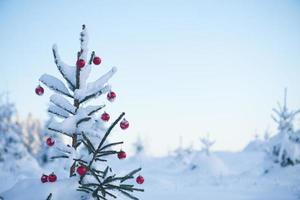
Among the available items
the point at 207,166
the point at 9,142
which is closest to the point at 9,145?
the point at 9,142

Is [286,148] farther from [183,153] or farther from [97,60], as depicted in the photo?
[183,153]

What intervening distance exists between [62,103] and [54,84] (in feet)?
1.05

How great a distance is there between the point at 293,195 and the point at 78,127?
27.8 feet

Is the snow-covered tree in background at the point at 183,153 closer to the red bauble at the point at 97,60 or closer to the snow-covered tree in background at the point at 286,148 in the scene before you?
the snow-covered tree in background at the point at 286,148

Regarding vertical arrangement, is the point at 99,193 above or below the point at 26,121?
above

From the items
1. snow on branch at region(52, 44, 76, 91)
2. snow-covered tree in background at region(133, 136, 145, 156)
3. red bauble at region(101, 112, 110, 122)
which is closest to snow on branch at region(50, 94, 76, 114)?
snow on branch at region(52, 44, 76, 91)

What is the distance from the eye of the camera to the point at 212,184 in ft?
52.0

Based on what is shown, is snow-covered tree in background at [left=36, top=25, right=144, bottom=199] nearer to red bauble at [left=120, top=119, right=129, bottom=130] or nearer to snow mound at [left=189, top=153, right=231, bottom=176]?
red bauble at [left=120, top=119, right=129, bottom=130]

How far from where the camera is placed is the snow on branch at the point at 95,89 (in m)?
3.81

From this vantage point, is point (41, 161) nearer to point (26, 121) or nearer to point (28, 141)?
point (28, 141)

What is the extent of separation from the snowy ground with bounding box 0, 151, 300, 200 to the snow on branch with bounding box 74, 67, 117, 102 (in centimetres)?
104

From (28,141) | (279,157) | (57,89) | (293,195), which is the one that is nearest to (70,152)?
(57,89)

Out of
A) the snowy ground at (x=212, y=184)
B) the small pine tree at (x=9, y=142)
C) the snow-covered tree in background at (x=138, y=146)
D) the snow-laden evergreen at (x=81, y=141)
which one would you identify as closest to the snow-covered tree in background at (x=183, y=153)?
the snowy ground at (x=212, y=184)

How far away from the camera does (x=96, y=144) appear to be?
12.0 ft
